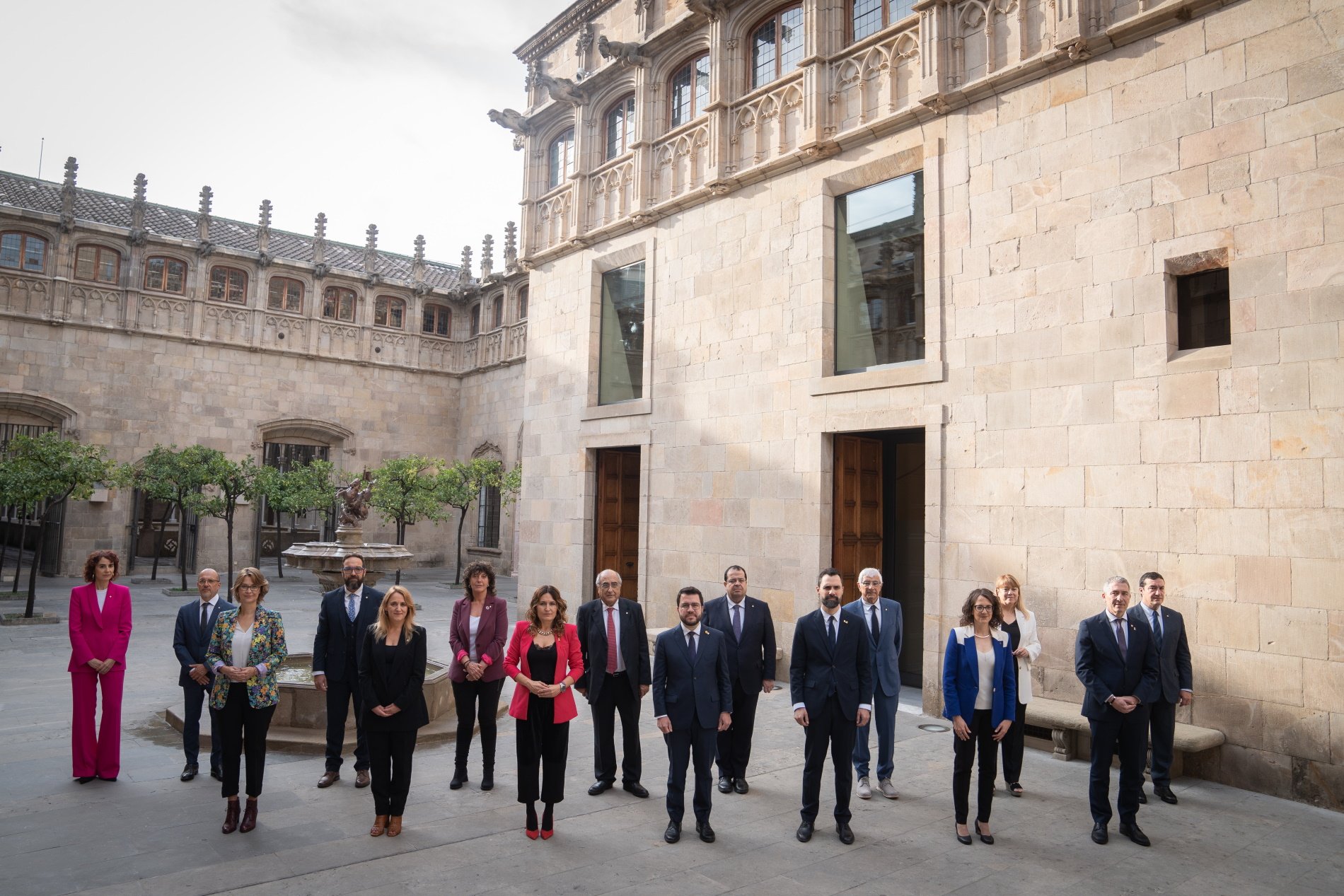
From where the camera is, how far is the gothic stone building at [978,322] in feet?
24.4

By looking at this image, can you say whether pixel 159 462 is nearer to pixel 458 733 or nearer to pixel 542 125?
pixel 542 125

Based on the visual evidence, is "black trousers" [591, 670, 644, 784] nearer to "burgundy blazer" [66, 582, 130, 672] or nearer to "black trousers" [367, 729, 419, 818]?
"black trousers" [367, 729, 419, 818]

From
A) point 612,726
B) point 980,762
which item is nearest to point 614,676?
point 612,726

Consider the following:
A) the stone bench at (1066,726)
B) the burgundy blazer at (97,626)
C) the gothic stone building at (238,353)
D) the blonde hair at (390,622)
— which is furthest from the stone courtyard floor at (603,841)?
the gothic stone building at (238,353)

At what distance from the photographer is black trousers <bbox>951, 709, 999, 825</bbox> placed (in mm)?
5973

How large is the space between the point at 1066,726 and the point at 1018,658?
177 centimetres

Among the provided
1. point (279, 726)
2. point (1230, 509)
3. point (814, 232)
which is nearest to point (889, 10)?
point (814, 232)

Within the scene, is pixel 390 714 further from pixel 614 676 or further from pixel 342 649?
pixel 614 676

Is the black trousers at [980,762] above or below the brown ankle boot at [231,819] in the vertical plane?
above

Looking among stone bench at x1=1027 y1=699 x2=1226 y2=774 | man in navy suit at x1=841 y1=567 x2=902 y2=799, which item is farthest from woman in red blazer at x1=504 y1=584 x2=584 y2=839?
stone bench at x1=1027 y1=699 x2=1226 y2=774

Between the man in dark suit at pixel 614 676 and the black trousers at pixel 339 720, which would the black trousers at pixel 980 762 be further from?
the black trousers at pixel 339 720

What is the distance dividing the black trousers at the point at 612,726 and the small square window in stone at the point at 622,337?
7600 millimetres

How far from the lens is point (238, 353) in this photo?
27344 millimetres

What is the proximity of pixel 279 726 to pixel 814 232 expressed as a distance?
27.7 ft
